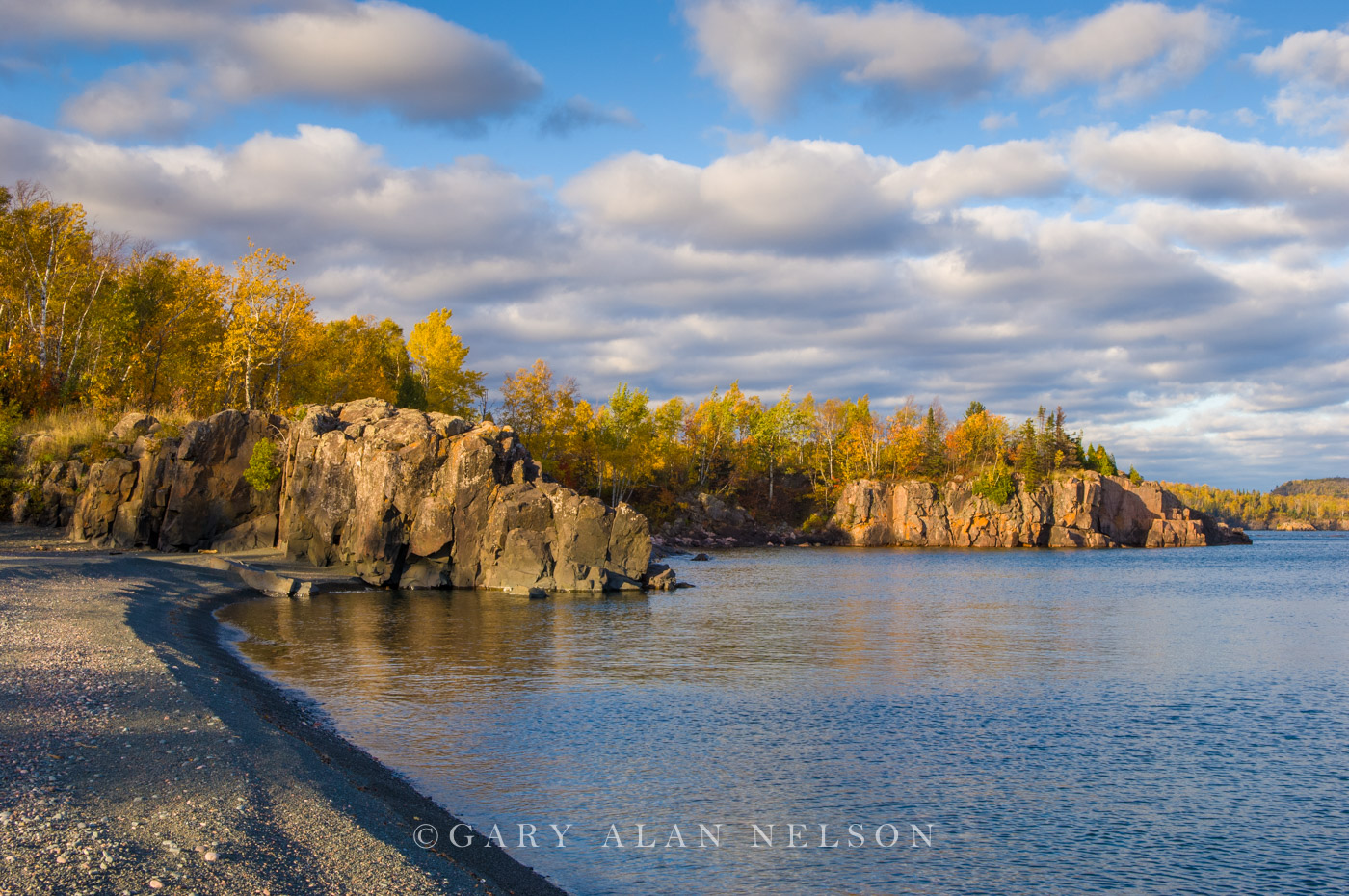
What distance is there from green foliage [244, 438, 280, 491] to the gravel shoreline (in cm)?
3726

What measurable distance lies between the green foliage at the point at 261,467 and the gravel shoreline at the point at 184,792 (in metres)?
37.3

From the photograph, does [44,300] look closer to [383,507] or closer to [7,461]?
[7,461]

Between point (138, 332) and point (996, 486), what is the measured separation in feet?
361

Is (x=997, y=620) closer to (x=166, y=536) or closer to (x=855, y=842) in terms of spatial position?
(x=855, y=842)

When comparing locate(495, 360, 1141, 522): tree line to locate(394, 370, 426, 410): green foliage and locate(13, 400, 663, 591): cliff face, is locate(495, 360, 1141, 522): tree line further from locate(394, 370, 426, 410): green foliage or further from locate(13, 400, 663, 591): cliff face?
locate(13, 400, 663, 591): cliff face

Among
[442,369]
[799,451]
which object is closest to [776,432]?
[799,451]

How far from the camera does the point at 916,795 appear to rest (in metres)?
16.0

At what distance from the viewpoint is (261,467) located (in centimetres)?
5791

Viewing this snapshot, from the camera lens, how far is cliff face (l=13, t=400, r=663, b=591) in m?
53.5

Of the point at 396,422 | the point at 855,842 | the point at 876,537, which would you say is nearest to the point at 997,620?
the point at 855,842

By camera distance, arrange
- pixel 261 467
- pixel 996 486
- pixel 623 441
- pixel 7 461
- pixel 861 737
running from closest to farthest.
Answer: pixel 861 737 < pixel 7 461 < pixel 261 467 < pixel 623 441 < pixel 996 486

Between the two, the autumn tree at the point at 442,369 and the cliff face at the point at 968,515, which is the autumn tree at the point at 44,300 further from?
the cliff face at the point at 968,515

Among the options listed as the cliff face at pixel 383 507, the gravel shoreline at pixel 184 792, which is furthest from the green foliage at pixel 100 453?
the gravel shoreline at pixel 184 792

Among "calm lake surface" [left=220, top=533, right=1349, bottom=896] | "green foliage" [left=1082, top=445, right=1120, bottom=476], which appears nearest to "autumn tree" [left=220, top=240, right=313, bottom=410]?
"calm lake surface" [left=220, top=533, right=1349, bottom=896]
